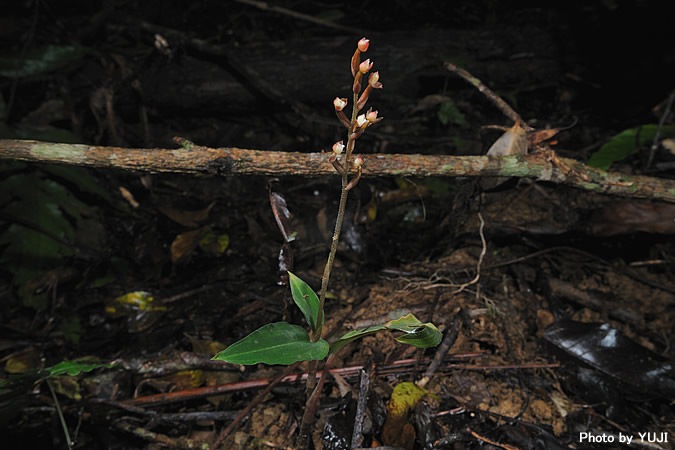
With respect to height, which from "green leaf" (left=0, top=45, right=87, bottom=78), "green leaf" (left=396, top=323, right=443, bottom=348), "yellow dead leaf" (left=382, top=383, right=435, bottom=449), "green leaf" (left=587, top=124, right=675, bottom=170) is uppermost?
"green leaf" (left=0, top=45, right=87, bottom=78)

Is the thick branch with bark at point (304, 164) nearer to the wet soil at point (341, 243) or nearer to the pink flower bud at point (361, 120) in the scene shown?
the wet soil at point (341, 243)

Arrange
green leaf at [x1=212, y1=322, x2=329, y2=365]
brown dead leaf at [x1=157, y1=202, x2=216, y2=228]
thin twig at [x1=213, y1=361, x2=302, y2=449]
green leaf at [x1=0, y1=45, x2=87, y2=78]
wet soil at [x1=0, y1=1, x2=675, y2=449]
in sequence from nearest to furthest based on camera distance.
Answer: green leaf at [x1=212, y1=322, x2=329, y2=365], thin twig at [x1=213, y1=361, x2=302, y2=449], wet soil at [x1=0, y1=1, x2=675, y2=449], brown dead leaf at [x1=157, y1=202, x2=216, y2=228], green leaf at [x1=0, y1=45, x2=87, y2=78]

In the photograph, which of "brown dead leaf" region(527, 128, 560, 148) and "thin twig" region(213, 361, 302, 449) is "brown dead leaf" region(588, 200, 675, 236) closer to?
"brown dead leaf" region(527, 128, 560, 148)

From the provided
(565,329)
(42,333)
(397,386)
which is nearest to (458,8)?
(565,329)

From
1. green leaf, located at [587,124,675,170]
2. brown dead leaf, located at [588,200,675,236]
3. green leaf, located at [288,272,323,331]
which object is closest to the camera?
green leaf, located at [288,272,323,331]

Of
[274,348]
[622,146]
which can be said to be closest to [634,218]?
[622,146]

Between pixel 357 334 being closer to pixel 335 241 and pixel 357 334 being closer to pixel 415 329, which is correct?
pixel 415 329

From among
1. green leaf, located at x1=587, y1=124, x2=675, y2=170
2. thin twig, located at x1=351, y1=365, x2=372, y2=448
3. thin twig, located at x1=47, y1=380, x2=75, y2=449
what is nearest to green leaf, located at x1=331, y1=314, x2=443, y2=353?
thin twig, located at x1=351, y1=365, x2=372, y2=448
